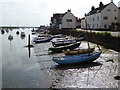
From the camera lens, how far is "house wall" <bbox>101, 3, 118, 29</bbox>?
204ft

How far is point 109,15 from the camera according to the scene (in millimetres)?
62656

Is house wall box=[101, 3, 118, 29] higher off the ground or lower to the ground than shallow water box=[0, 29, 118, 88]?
higher

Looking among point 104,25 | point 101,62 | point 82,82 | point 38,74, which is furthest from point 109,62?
point 104,25

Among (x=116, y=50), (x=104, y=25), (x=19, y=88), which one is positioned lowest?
(x=19, y=88)

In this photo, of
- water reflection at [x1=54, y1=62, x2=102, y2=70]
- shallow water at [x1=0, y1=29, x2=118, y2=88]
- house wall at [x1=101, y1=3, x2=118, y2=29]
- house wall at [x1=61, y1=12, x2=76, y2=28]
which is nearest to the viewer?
shallow water at [x1=0, y1=29, x2=118, y2=88]

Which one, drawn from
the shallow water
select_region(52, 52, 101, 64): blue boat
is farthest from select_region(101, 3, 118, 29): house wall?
select_region(52, 52, 101, 64): blue boat

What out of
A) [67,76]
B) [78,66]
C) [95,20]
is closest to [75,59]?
[78,66]

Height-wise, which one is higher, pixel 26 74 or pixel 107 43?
pixel 107 43

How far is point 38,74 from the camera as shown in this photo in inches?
748

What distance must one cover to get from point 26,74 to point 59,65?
477 cm

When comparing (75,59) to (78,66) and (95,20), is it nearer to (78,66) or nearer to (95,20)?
(78,66)

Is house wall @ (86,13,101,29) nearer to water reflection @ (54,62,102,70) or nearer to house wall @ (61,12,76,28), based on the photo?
house wall @ (61,12,76,28)

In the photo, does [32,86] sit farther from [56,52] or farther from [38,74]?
[56,52]

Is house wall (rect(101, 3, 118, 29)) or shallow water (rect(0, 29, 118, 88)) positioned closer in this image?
shallow water (rect(0, 29, 118, 88))
